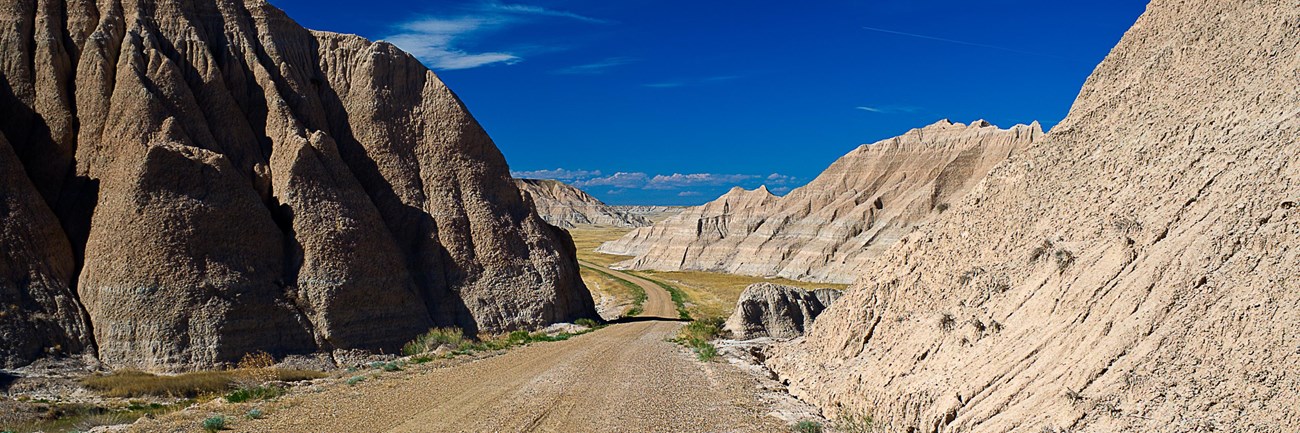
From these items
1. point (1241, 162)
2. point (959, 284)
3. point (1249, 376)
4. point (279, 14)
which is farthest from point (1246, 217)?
point (279, 14)

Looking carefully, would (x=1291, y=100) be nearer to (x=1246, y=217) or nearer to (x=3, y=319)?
(x=1246, y=217)

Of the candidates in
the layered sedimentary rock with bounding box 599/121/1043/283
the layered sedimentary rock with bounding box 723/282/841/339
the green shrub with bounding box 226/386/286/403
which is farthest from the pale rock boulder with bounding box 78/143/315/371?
the layered sedimentary rock with bounding box 599/121/1043/283

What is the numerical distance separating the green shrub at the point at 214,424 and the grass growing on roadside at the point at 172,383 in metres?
5.22

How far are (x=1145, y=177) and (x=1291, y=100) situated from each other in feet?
5.59

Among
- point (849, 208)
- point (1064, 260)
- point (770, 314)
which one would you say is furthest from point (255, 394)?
point (849, 208)

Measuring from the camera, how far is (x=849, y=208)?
66.8 meters

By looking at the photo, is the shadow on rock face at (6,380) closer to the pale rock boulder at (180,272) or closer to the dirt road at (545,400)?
the pale rock boulder at (180,272)

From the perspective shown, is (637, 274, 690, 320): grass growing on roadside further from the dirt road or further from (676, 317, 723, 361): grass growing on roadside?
the dirt road

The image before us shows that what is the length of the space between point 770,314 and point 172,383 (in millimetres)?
16851

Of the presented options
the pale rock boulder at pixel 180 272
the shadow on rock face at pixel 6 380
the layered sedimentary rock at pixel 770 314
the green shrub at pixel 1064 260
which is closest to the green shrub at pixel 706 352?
the layered sedimentary rock at pixel 770 314

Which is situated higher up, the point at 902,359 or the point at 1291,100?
the point at 1291,100

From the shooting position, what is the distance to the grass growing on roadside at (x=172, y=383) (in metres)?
16.2

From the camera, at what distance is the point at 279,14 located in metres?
28.3

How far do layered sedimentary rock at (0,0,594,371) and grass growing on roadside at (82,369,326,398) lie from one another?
1.85 m
